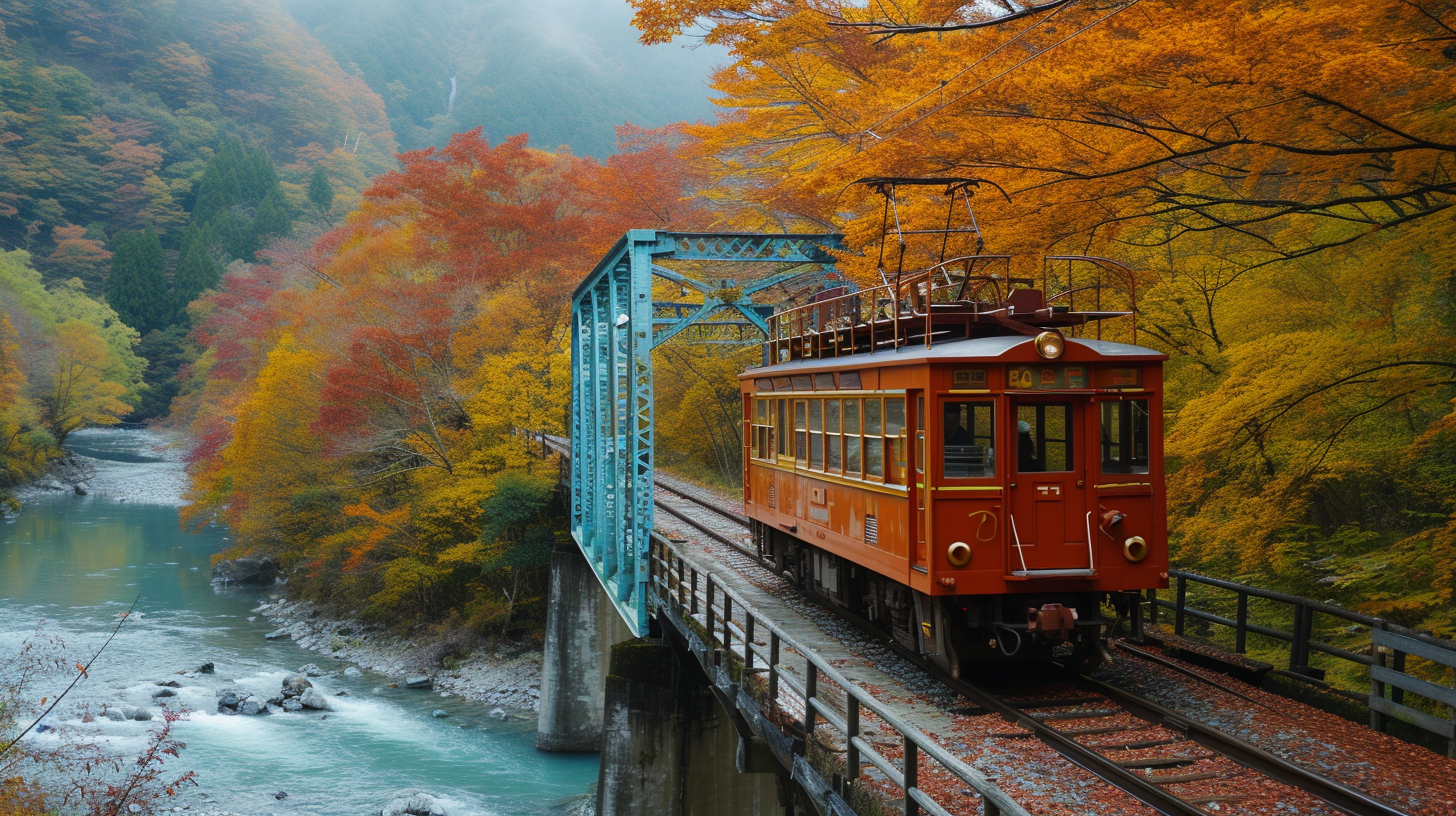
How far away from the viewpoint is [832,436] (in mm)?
10797

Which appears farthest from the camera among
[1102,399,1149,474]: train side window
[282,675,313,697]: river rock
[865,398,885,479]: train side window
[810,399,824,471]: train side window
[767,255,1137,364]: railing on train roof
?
[282,675,313,697]: river rock

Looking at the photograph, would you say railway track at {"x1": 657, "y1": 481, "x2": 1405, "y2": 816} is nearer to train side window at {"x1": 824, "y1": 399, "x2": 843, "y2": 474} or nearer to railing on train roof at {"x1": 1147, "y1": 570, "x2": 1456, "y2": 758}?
railing on train roof at {"x1": 1147, "y1": 570, "x2": 1456, "y2": 758}

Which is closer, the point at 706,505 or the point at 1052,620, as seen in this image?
the point at 1052,620

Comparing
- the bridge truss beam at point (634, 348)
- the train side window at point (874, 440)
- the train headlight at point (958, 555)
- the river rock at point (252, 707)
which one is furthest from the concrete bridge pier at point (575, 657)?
the train headlight at point (958, 555)

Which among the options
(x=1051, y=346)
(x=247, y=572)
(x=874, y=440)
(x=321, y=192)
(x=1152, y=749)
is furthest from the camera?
(x=321, y=192)

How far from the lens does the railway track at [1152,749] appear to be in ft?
20.4

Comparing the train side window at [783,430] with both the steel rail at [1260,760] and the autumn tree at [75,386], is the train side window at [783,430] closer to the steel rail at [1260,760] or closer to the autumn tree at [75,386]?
the steel rail at [1260,760]

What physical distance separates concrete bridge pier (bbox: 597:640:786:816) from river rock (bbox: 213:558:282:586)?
1052 inches

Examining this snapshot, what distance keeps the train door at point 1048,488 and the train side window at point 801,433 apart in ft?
11.1

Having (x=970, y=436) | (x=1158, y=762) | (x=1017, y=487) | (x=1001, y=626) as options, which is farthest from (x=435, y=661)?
(x=1158, y=762)

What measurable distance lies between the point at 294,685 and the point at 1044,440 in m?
21.1

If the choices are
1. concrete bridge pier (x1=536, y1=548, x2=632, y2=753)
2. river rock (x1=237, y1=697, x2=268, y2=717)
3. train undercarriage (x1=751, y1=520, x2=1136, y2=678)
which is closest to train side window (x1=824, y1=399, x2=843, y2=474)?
train undercarriage (x1=751, y1=520, x2=1136, y2=678)

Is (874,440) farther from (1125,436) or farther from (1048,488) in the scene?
(1125,436)

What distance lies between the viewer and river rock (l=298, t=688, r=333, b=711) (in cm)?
2334
